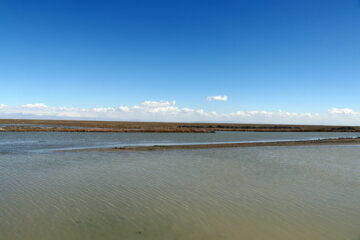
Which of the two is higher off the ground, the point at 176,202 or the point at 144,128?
the point at 144,128

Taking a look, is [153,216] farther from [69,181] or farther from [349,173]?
[349,173]

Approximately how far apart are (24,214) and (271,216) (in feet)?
22.0

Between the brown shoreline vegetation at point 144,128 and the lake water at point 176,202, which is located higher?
the brown shoreline vegetation at point 144,128

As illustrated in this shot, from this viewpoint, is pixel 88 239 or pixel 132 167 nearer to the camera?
pixel 88 239

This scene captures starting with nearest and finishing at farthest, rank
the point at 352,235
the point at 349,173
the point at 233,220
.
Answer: the point at 352,235
the point at 233,220
the point at 349,173

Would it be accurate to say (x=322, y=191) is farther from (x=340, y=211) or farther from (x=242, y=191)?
(x=242, y=191)

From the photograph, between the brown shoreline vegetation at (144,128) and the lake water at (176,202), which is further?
the brown shoreline vegetation at (144,128)

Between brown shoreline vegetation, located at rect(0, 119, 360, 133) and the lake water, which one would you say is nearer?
the lake water

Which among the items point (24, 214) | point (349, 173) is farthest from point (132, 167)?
point (349, 173)

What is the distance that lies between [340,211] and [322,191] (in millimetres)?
1820

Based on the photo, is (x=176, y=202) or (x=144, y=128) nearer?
(x=176, y=202)

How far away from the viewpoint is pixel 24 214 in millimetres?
5961

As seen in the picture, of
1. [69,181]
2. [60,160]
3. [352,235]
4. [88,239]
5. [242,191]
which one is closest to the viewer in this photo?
[88,239]

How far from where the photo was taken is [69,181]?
8.98m
